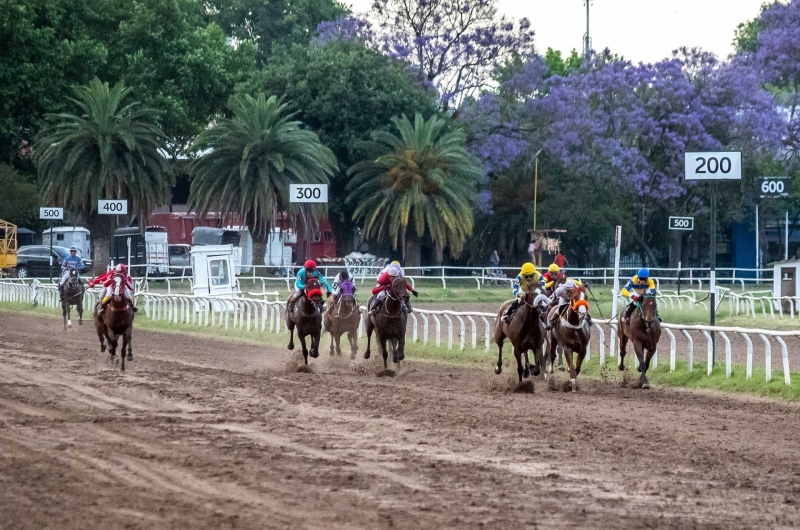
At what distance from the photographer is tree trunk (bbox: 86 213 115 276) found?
50.2 meters

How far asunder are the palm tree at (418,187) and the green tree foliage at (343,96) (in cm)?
234

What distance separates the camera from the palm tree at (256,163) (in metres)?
47.8

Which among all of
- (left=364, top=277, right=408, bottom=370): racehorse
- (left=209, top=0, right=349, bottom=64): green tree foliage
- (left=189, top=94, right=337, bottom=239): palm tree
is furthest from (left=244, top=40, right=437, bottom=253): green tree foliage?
(left=364, top=277, right=408, bottom=370): racehorse

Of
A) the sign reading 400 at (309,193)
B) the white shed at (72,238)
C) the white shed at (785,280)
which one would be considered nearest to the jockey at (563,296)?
the sign reading 400 at (309,193)

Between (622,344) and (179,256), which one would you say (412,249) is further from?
(622,344)

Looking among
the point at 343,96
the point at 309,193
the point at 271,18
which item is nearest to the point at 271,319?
the point at 309,193

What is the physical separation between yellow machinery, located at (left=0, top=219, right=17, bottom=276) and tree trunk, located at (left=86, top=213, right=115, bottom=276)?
22.2 feet

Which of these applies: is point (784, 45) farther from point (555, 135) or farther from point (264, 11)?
point (264, 11)

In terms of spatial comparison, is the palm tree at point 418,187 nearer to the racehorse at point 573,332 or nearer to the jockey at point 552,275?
the jockey at point 552,275

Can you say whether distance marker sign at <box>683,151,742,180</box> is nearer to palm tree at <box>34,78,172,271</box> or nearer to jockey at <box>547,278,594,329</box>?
jockey at <box>547,278,594,329</box>

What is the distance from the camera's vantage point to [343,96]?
5422cm

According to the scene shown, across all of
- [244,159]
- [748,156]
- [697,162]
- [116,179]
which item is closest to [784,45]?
[748,156]

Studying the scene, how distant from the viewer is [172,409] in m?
13.5

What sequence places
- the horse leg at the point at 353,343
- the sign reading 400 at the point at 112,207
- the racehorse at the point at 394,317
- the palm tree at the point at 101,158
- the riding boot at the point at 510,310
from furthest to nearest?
1. the palm tree at the point at 101,158
2. the sign reading 400 at the point at 112,207
3. the horse leg at the point at 353,343
4. the racehorse at the point at 394,317
5. the riding boot at the point at 510,310
